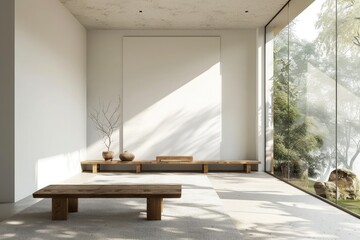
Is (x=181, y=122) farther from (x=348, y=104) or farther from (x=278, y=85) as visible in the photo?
(x=348, y=104)

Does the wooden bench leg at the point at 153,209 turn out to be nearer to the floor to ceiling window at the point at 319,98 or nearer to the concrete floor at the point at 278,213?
the concrete floor at the point at 278,213

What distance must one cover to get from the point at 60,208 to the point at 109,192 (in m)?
0.49

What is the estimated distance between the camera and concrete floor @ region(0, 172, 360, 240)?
3.63m

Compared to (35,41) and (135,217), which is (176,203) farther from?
(35,41)

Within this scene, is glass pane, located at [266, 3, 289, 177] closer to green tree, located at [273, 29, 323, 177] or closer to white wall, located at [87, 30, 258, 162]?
green tree, located at [273, 29, 323, 177]

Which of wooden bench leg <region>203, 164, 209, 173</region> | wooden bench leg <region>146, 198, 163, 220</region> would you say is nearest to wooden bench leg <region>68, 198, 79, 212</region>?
wooden bench leg <region>146, 198, 163, 220</region>

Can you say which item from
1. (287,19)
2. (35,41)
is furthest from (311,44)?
(35,41)

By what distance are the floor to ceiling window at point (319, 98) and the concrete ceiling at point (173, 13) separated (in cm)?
51

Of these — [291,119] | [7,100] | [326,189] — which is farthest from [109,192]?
[291,119]

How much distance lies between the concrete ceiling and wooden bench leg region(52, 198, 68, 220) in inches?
163

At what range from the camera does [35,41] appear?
19.3ft

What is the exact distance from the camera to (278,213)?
4.52 metres

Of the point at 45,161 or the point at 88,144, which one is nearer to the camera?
the point at 45,161

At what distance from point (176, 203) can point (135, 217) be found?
2.94 ft
